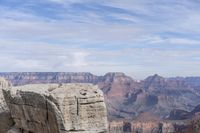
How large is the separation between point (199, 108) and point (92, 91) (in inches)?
5715

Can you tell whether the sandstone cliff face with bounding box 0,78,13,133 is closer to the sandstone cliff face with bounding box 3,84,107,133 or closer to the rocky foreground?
the rocky foreground

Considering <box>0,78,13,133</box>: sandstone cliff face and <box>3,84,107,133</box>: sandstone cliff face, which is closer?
<box>3,84,107,133</box>: sandstone cliff face

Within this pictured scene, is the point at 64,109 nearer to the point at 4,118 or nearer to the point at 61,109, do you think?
the point at 61,109

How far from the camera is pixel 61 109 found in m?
13.6

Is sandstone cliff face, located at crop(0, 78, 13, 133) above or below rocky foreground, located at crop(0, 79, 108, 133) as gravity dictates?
below

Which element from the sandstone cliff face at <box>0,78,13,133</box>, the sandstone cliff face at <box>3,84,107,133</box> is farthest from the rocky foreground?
the sandstone cliff face at <box>0,78,13,133</box>

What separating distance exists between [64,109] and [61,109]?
0.44ft

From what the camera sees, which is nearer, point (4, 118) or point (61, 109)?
point (61, 109)

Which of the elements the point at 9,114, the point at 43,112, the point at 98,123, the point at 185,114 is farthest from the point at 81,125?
the point at 185,114

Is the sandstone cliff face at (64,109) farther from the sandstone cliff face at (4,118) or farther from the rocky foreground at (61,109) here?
the sandstone cliff face at (4,118)

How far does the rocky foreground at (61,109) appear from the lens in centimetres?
1369

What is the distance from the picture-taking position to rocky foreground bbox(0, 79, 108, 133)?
539 inches


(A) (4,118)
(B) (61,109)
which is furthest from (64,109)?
(A) (4,118)

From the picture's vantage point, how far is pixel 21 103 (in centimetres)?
1573
